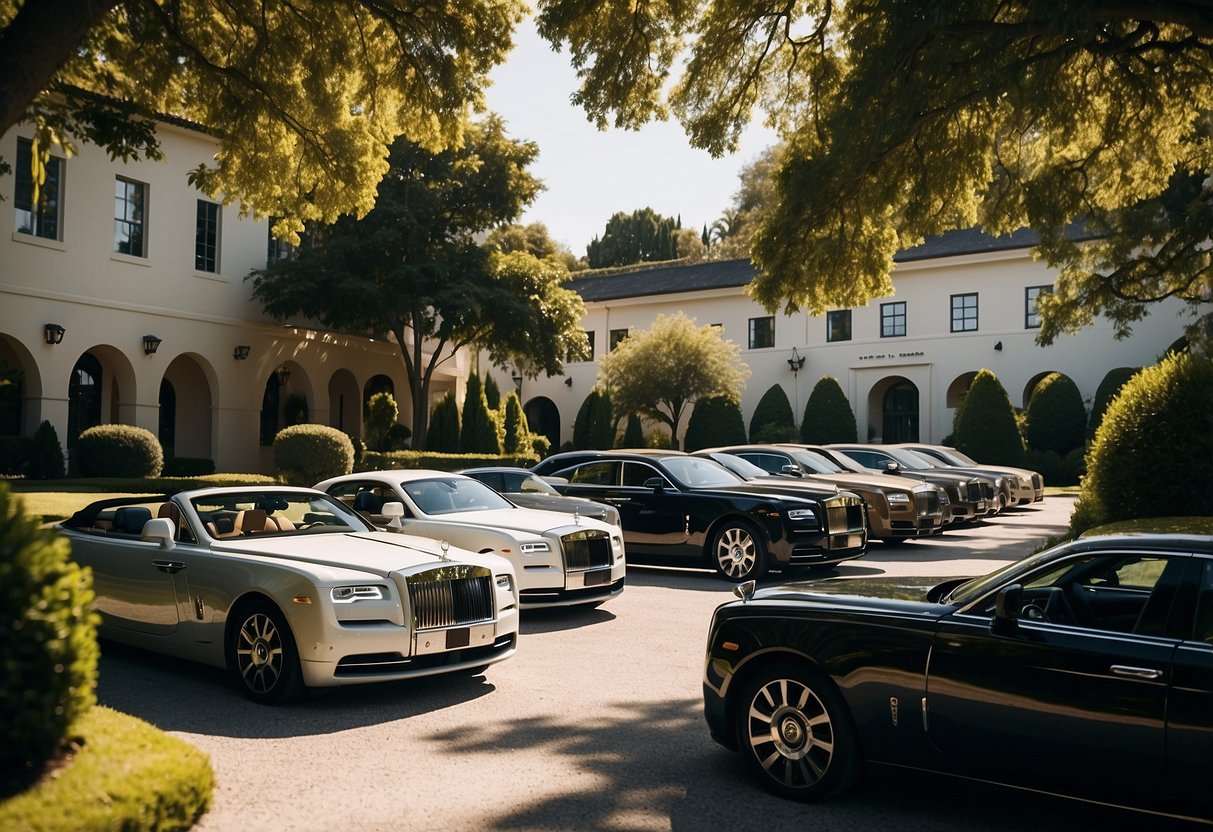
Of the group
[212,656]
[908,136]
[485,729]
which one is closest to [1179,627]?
[485,729]

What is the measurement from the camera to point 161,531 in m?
7.84

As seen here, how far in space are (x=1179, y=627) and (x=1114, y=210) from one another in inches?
751

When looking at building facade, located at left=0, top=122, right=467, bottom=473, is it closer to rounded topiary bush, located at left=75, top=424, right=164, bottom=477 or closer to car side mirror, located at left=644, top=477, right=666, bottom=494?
rounded topiary bush, located at left=75, top=424, right=164, bottom=477

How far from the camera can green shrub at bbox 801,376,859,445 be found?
135 feet

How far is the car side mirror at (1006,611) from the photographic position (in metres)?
4.77

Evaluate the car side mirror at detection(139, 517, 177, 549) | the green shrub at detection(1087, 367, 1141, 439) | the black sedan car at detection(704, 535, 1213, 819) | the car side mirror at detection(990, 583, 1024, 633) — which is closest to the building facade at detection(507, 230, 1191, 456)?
the green shrub at detection(1087, 367, 1141, 439)

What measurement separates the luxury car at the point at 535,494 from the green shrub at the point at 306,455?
12.0 metres

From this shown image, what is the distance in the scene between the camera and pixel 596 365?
5125cm

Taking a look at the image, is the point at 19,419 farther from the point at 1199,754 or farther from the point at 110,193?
the point at 1199,754

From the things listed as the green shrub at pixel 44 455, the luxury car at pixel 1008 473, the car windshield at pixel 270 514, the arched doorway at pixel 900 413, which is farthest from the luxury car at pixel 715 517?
the arched doorway at pixel 900 413

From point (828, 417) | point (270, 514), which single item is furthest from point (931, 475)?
point (828, 417)

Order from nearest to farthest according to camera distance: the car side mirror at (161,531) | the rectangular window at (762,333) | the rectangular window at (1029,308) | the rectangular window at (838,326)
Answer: the car side mirror at (161,531) < the rectangular window at (1029,308) < the rectangular window at (838,326) < the rectangular window at (762,333)

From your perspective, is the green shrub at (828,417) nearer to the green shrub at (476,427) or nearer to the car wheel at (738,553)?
the green shrub at (476,427)

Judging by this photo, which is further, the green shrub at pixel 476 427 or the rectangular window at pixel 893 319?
the rectangular window at pixel 893 319
